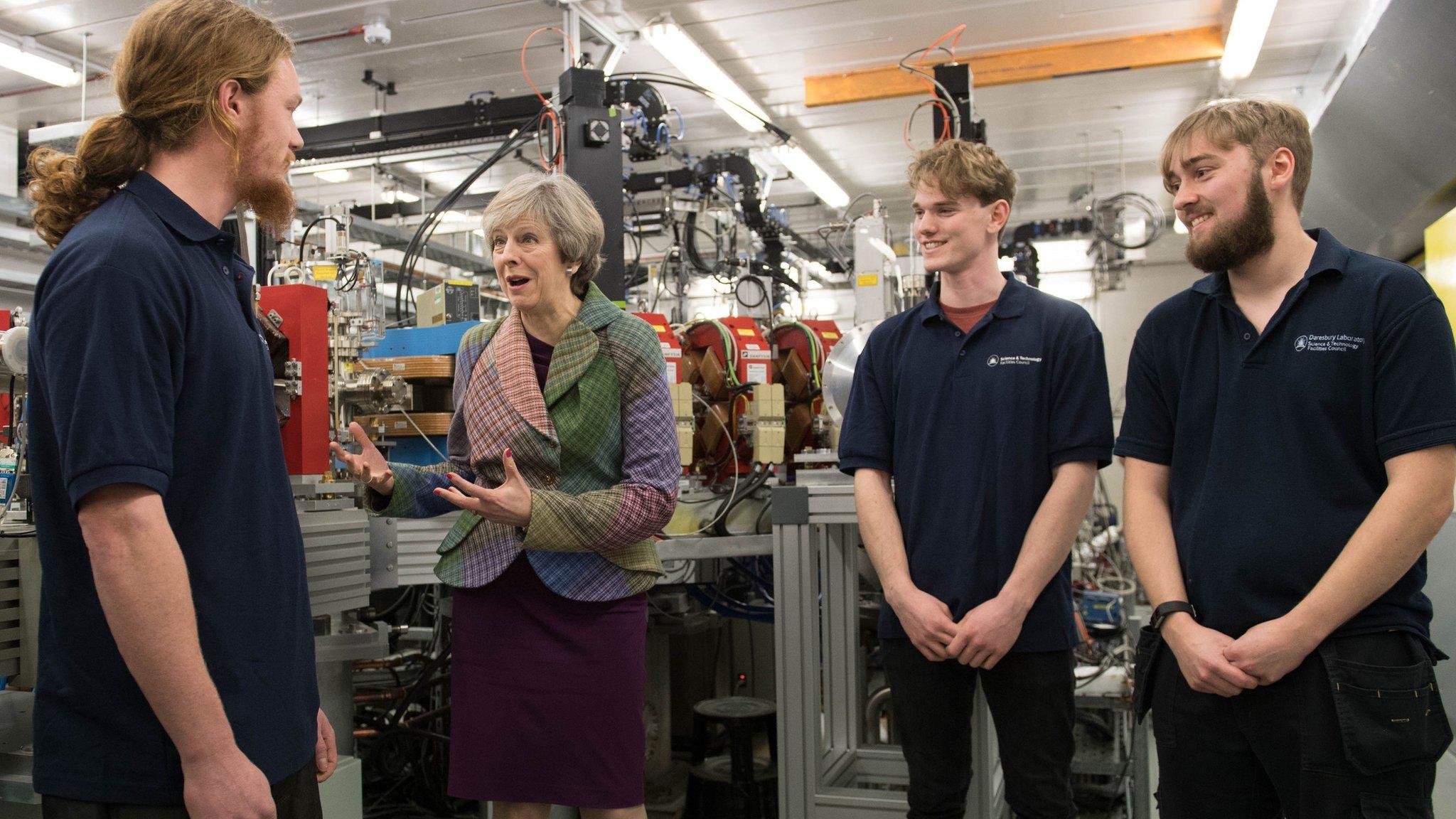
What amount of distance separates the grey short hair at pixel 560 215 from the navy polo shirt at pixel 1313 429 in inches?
39.8

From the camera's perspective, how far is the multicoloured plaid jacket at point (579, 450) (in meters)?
1.66

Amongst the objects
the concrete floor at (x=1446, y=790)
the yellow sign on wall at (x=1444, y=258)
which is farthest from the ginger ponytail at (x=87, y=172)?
the yellow sign on wall at (x=1444, y=258)

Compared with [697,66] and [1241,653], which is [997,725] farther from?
[697,66]

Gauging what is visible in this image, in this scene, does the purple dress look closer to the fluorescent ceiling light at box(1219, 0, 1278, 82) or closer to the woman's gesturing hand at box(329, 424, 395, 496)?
the woman's gesturing hand at box(329, 424, 395, 496)

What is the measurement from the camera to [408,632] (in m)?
3.95

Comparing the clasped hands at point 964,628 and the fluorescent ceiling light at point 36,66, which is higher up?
the fluorescent ceiling light at point 36,66

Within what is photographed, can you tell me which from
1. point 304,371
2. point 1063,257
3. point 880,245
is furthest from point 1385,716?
point 1063,257

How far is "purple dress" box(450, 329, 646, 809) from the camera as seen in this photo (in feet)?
5.51

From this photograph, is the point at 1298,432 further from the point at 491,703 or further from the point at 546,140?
the point at 546,140

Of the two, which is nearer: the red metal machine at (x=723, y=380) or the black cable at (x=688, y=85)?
the red metal machine at (x=723, y=380)

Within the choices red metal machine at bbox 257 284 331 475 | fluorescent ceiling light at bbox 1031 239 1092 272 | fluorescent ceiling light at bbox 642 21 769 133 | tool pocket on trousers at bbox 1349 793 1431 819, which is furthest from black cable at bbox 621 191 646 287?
fluorescent ceiling light at bbox 1031 239 1092 272

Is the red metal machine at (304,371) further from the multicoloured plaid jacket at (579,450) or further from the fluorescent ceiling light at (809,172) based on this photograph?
the fluorescent ceiling light at (809,172)

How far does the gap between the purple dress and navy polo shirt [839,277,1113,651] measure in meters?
0.50

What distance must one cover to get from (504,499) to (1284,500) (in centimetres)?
107
